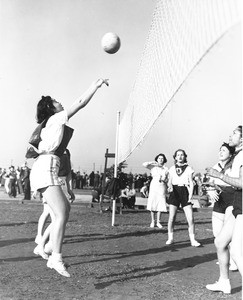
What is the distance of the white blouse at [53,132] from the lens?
4.91m

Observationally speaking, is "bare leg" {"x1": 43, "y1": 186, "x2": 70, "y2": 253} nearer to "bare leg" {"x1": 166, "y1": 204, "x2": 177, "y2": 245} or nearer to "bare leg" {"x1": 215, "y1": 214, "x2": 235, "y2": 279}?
"bare leg" {"x1": 215, "y1": 214, "x2": 235, "y2": 279}

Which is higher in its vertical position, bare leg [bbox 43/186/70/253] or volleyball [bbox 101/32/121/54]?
volleyball [bbox 101/32/121/54]

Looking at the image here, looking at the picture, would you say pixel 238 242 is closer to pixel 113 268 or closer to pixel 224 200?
pixel 224 200

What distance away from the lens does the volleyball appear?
7.86 metres

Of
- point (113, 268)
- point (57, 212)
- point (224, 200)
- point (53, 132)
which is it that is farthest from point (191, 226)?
point (53, 132)

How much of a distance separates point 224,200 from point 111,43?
3.75 metres

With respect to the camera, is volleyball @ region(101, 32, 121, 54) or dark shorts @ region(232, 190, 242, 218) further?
volleyball @ region(101, 32, 121, 54)

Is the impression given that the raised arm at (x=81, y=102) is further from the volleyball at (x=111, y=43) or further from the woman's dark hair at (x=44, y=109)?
the volleyball at (x=111, y=43)

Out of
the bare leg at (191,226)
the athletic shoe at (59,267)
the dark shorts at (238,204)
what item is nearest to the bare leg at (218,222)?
the dark shorts at (238,204)

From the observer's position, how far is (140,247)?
7738 millimetres

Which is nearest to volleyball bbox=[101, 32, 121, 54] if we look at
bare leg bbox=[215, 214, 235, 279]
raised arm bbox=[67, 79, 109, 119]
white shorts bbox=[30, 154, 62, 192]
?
raised arm bbox=[67, 79, 109, 119]

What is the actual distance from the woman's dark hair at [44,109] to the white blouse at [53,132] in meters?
0.24

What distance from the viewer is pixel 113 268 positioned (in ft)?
19.2

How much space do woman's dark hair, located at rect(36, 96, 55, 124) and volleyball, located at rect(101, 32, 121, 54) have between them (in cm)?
300
